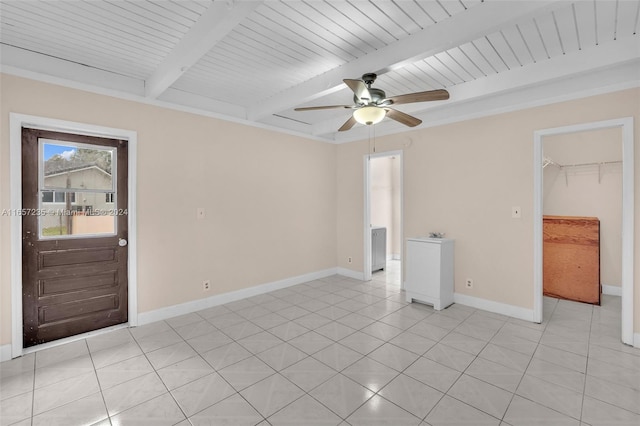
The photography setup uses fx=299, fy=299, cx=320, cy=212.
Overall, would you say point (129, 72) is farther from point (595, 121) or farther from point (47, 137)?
point (595, 121)

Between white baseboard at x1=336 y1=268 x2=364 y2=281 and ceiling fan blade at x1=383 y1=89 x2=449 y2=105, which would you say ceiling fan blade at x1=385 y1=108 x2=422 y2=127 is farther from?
white baseboard at x1=336 y1=268 x2=364 y2=281

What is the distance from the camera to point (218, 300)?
155 inches

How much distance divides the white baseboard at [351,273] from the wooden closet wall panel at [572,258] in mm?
2696

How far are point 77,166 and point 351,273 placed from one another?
13.5 ft

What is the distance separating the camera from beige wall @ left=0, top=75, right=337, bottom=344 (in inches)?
111

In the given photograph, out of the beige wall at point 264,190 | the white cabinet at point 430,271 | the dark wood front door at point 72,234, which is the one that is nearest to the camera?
the dark wood front door at point 72,234

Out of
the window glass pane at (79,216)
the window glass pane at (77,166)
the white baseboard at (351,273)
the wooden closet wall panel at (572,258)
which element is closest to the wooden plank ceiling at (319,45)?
the window glass pane at (77,166)

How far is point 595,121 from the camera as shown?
2.98 meters

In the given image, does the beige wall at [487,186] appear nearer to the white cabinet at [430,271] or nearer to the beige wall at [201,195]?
the white cabinet at [430,271]

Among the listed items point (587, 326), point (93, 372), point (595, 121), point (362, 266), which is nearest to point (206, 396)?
point (93, 372)

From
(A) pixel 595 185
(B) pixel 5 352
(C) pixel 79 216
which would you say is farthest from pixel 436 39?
(B) pixel 5 352

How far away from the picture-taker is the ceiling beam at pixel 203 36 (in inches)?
74.8

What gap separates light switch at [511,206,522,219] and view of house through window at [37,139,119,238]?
4.49 m

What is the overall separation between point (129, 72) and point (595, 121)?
4765mm
